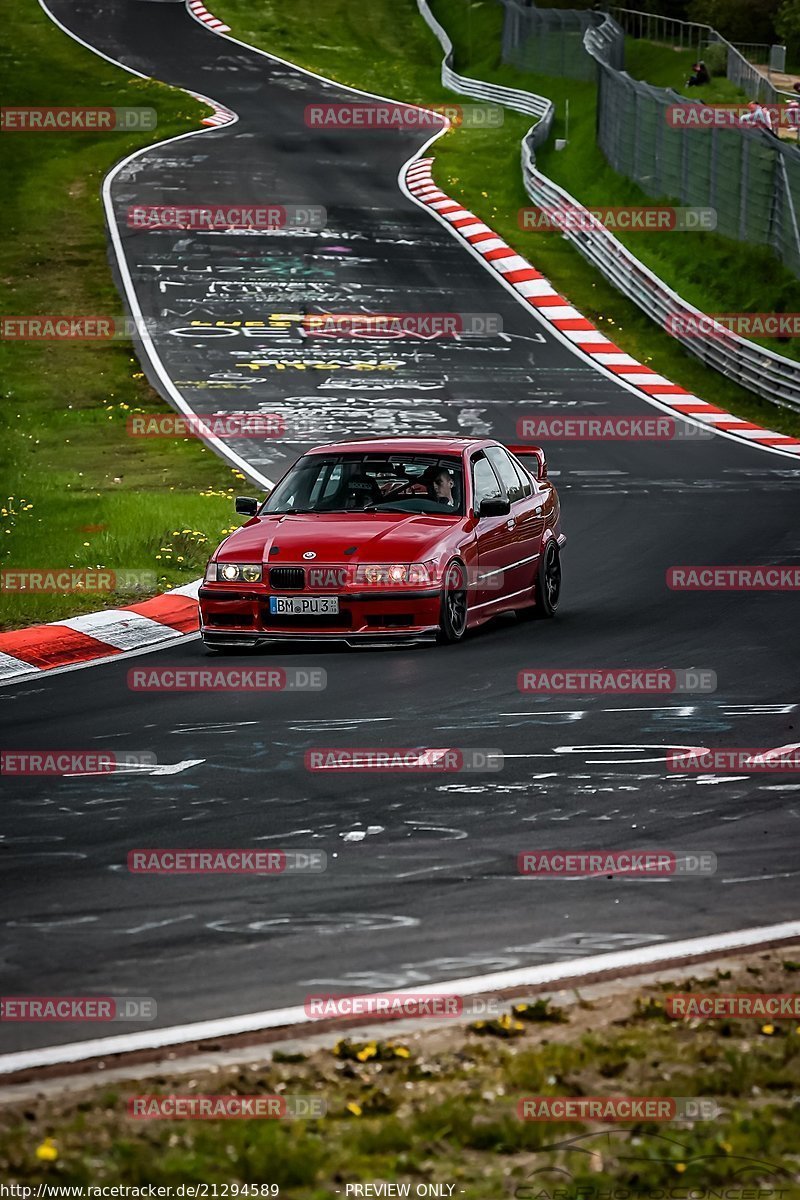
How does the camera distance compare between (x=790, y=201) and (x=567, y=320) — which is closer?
(x=790, y=201)

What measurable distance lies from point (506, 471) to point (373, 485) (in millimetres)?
1372

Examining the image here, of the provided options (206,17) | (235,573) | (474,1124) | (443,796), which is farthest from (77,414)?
(206,17)

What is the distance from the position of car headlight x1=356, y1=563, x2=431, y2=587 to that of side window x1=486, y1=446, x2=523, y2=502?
6.74ft

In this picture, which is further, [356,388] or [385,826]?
[356,388]

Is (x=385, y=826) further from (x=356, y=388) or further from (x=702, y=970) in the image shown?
(x=356, y=388)

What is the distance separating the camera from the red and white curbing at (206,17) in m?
62.6

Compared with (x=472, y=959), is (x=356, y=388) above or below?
below

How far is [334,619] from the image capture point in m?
13.1

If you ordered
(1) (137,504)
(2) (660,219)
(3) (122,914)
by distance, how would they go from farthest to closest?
1. (2) (660,219)
2. (1) (137,504)
3. (3) (122,914)

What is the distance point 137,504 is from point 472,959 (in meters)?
12.8

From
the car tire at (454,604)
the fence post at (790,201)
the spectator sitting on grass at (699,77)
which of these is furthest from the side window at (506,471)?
the spectator sitting on grass at (699,77)

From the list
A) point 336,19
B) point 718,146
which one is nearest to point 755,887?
point 718,146

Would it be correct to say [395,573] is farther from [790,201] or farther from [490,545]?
[790,201]

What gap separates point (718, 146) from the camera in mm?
32438
